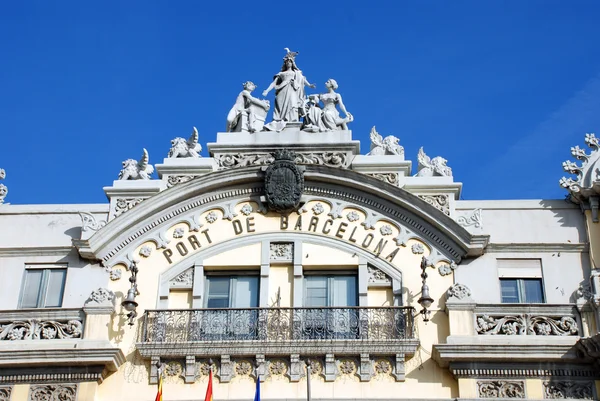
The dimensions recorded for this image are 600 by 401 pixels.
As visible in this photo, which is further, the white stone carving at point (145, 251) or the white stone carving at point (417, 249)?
the white stone carving at point (145, 251)

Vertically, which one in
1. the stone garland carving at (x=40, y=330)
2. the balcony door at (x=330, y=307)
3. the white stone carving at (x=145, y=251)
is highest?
the white stone carving at (x=145, y=251)

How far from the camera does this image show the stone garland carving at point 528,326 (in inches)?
995

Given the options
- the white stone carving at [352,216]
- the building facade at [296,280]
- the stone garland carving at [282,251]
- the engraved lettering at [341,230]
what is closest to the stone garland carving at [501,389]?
the building facade at [296,280]

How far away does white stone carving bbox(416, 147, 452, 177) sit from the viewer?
2755 cm

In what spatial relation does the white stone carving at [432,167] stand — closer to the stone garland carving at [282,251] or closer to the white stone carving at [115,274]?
the stone garland carving at [282,251]

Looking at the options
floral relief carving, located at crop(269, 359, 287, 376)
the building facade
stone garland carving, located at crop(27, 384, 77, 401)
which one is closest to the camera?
stone garland carving, located at crop(27, 384, 77, 401)

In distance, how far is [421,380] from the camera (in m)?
25.0

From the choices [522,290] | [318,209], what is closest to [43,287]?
[318,209]

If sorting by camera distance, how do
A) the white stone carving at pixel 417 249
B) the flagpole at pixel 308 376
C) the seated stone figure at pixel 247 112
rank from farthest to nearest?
the seated stone figure at pixel 247 112 → the white stone carving at pixel 417 249 → the flagpole at pixel 308 376

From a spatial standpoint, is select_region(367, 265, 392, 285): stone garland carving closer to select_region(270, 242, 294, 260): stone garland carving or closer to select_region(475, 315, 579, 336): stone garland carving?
select_region(270, 242, 294, 260): stone garland carving

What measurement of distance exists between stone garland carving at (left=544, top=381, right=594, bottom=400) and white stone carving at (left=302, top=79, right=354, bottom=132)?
7.77 m

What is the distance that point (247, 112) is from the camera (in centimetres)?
2891

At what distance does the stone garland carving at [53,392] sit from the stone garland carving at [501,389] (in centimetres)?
827

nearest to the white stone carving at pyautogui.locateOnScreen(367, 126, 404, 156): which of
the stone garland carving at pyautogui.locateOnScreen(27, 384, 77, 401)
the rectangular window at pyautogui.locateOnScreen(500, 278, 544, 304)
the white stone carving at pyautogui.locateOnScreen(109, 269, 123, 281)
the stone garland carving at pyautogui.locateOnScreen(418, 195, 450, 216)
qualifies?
the stone garland carving at pyautogui.locateOnScreen(418, 195, 450, 216)
